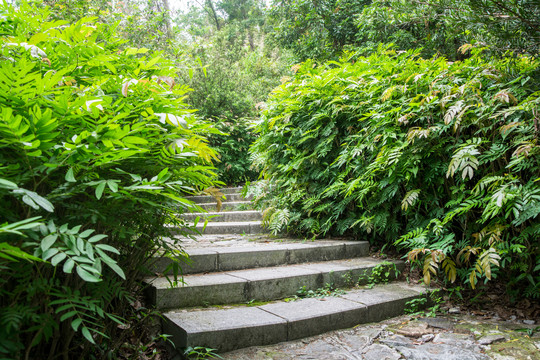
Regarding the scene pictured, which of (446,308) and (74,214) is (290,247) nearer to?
(446,308)

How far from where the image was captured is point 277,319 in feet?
7.95

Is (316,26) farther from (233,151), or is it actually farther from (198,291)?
(198,291)

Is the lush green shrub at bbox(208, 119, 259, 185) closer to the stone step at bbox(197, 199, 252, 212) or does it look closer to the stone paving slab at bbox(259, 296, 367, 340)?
the stone step at bbox(197, 199, 252, 212)

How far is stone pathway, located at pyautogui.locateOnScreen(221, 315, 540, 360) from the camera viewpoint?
220 cm

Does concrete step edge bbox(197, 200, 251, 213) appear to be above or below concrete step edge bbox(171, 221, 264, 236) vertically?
above

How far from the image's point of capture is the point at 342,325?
263 cm

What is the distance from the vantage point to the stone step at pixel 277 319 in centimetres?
219

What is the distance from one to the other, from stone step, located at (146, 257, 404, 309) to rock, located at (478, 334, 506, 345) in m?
1.08

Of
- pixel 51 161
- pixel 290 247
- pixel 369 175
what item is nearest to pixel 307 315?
pixel 290 247

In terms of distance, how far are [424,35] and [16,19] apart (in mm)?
6962

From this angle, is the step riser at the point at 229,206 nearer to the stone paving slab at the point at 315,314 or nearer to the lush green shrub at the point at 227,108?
the lush green shrub at the point at 227,108

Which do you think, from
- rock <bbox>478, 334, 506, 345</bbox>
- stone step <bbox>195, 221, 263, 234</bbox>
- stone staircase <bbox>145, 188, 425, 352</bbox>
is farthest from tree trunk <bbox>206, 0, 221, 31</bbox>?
rock <bbox>478, 334, 506, 345</bbox>

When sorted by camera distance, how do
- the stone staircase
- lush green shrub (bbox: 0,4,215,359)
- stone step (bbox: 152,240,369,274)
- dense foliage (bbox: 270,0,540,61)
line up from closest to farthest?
1. lush green shrub (bbox: 0,4,215,359)
2. the stone staircase
3. dense foliage (bbox: 270,0,540,61)
4. stone step (bbox: 152,240,369,274)

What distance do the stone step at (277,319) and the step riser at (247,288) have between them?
10 centimetres
